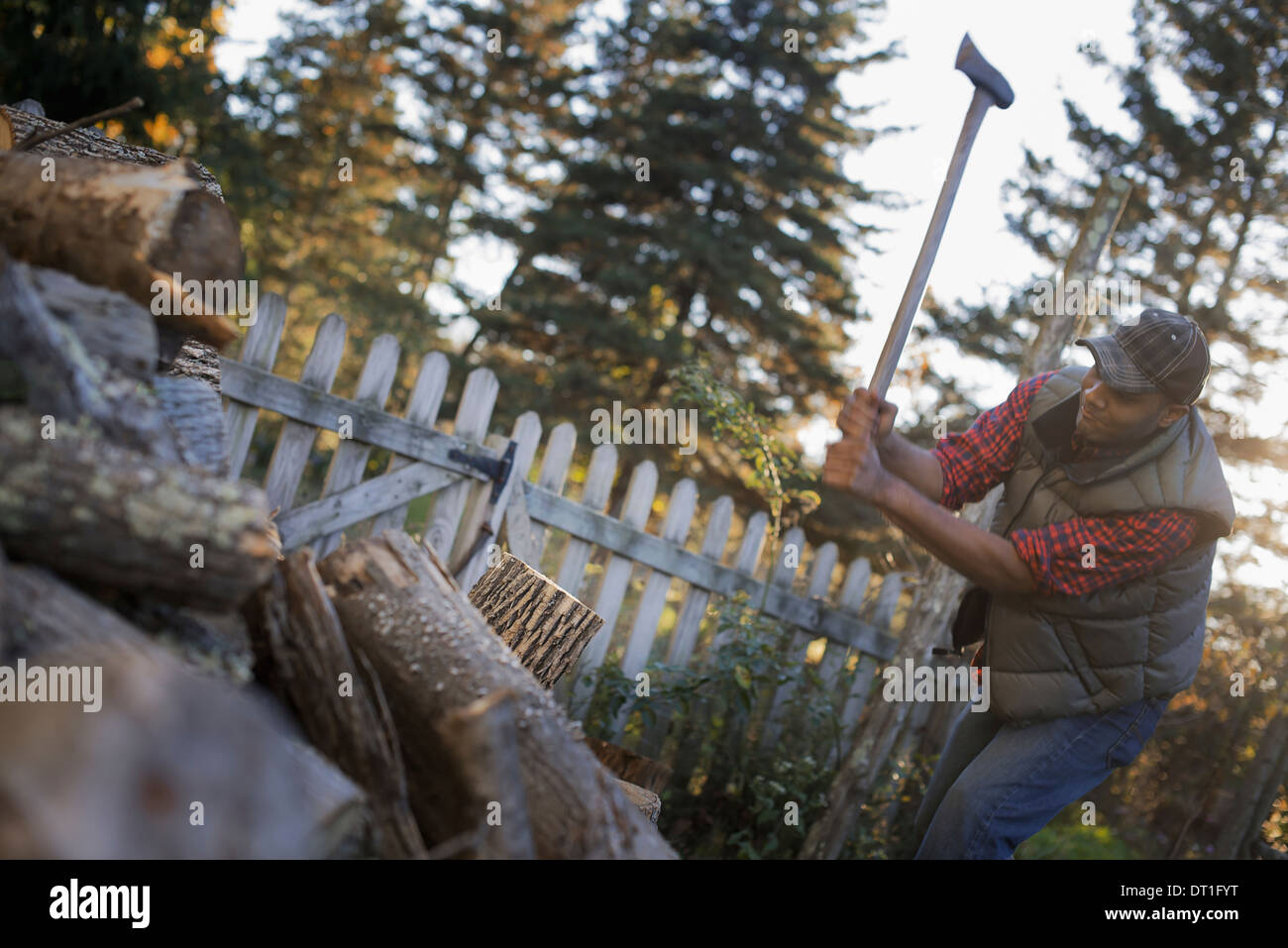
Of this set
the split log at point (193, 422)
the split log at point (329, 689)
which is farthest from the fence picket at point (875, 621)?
the split log at point (193, 422)

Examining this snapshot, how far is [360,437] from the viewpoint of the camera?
13.8ft

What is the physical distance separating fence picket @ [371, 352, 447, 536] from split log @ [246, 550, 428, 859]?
8.62ft

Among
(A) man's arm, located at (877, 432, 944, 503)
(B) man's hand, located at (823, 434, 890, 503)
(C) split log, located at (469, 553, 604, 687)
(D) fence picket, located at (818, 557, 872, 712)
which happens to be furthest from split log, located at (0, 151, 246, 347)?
(D) fence picket, located at (818, 557, 872, 712)

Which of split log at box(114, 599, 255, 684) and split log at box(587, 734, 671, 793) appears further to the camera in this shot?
Result: split log at box(587, 734, 671, 793)

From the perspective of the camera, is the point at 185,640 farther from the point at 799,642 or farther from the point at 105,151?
the point at 799,642

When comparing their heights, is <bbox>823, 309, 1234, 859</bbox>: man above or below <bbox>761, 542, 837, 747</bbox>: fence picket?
above

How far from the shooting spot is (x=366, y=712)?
1655 millimetres

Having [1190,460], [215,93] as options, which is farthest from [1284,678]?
[215,93]

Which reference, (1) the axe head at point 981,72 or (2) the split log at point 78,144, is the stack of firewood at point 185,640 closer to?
(2) the split log at point 78,144

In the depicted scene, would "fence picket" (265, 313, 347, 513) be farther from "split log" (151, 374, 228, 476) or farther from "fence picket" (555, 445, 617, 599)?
"split log" (151, 374, 228, 476)

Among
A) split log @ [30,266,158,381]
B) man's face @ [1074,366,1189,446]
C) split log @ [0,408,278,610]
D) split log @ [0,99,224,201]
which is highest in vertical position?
man's face @ [1074,366,1189,446]

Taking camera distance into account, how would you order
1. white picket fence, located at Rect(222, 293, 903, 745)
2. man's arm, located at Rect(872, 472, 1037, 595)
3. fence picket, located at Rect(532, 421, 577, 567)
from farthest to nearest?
fence picket, located at Rect(532, 421, 577, 567)
white picket fence, located at Rect(222, 293, 903, 745)
man's arm, located at Rect(872, 472, 1037, 595)

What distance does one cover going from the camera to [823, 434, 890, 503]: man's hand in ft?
8.09

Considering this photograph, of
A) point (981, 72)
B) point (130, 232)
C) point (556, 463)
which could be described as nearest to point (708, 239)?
point (556, 463)
